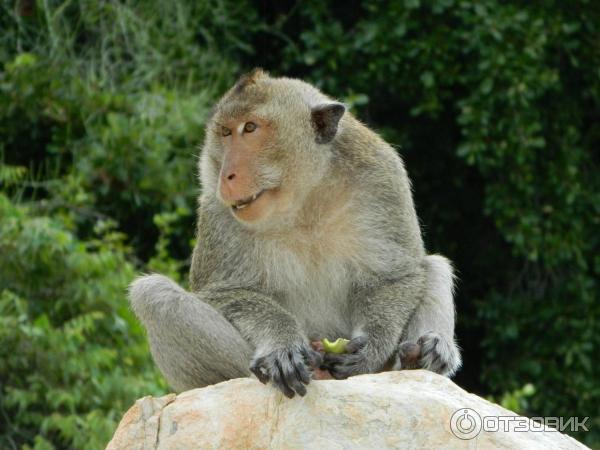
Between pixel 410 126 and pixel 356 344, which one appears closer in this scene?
pixel 356 344

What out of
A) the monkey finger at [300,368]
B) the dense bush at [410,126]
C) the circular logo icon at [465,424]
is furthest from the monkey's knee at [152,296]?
the dense bush at [410,126]

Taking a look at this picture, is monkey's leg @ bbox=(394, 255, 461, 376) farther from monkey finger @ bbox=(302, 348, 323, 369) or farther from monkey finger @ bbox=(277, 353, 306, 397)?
monkey finger @ bbox=(277, 353, 306, 397)

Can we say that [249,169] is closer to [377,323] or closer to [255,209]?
[255,209]

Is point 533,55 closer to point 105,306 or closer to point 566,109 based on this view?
point 566,109

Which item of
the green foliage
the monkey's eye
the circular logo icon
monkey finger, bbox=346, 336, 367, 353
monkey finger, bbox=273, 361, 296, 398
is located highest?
the monkey's eye

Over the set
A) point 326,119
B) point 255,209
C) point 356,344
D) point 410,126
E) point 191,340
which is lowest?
point 410,126

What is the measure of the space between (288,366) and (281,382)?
3.8 inches

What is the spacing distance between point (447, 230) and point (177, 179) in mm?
3648

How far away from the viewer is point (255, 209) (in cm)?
606

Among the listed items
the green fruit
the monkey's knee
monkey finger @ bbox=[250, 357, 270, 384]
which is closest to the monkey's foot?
the green fruit

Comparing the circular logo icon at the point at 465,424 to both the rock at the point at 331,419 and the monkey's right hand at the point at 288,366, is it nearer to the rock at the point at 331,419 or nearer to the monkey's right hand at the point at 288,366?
the rock at the point at 331,419

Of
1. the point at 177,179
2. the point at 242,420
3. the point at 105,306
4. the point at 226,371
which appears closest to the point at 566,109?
the point at 177,179

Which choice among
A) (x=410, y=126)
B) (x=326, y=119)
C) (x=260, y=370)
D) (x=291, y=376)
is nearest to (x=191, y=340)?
(x=260, y=370)

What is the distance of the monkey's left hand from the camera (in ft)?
19.1
